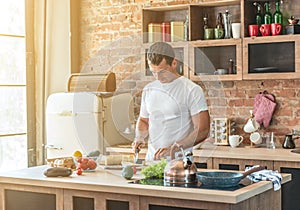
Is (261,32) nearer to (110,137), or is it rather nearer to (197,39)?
(197,39)

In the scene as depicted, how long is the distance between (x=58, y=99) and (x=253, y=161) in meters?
2.16

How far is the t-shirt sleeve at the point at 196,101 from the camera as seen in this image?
13.9 feet


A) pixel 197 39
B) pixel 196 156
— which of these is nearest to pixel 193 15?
pixel 197 39

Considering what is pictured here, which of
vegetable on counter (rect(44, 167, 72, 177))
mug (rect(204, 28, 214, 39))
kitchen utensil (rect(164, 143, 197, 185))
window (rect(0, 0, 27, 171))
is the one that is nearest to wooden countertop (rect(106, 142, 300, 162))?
mug (rect(204, 28, 214, 39))

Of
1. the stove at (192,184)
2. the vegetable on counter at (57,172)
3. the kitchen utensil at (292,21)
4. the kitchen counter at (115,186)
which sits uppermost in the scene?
the kitchen utensil at (292,21)

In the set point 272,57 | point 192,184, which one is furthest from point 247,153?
point 192,184

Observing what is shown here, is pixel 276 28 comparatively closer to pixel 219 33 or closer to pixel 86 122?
pixel 219 33

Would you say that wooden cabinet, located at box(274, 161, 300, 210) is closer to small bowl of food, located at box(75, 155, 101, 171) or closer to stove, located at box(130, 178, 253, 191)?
stove, located at box(130, 178, 253, 191)

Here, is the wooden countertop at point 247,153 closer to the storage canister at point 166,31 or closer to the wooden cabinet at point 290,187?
the wooden cabinet at point 290,187

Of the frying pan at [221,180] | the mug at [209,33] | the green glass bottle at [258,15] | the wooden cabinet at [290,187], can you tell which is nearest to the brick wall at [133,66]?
the mug at [209,33]

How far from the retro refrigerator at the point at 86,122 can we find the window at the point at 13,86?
416mm

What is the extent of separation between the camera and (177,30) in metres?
5.78

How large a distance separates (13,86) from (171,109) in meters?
2.50

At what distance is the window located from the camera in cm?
612
